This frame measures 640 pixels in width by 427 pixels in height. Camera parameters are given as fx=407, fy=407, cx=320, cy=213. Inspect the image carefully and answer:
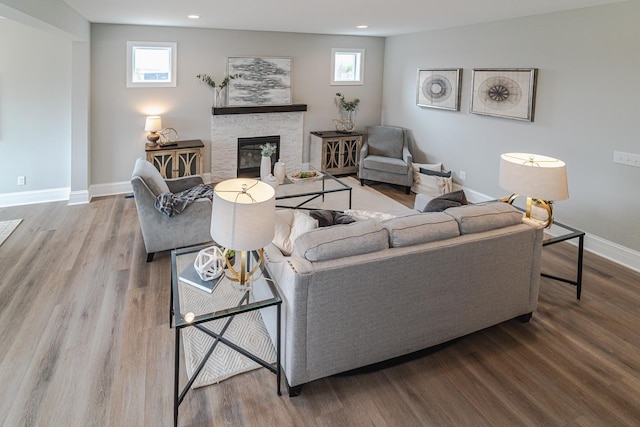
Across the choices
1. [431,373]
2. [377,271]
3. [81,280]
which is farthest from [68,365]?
[431,373]

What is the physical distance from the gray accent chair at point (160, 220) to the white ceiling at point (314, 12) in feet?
5.74

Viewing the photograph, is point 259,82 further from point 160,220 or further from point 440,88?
→ point 160,220

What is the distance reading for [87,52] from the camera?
528cm

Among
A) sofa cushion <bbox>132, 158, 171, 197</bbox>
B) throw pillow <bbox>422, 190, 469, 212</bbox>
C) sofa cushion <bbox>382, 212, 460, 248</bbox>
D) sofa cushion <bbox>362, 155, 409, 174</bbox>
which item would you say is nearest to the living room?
sofa cushion <bbox>362, 155, 409, 174</bbox>

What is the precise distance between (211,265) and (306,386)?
36.4 inches

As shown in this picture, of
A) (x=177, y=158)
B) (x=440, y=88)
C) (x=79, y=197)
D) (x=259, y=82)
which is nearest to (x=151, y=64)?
(x=177, y=158)

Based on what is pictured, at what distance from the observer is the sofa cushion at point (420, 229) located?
2418 millimetres

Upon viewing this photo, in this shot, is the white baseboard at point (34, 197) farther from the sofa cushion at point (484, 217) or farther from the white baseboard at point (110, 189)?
the sofa cushion at point (484, 217)

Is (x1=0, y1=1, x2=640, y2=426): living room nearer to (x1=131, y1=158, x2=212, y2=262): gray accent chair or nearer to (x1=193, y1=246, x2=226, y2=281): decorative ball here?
(x1=131, y1=158, x2=212, y2=262): gray accent chair

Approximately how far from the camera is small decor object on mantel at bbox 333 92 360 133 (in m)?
7.32

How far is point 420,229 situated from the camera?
2.47m

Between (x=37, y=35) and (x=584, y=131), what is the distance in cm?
651

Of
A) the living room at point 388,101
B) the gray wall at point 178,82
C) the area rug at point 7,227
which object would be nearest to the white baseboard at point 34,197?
the living room at point 388,101

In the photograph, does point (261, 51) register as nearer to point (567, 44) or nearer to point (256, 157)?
point (256, 157)
